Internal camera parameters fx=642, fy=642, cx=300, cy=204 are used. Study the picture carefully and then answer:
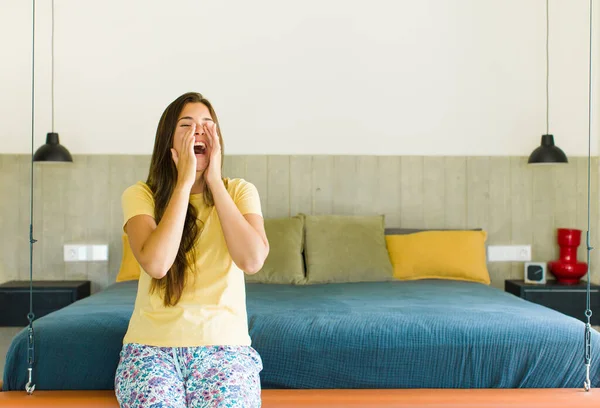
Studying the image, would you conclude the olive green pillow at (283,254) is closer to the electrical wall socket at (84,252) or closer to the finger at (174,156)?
the electrical wall socket at (84,252)

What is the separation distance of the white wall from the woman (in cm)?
204

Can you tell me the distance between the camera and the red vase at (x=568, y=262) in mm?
3861

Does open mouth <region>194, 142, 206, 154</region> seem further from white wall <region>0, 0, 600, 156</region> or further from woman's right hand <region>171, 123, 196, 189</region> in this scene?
white wall <region>0, 0, 600, 156</region>

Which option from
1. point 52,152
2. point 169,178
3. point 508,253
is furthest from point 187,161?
point 508,253

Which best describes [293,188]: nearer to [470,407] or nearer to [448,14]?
[448,14]

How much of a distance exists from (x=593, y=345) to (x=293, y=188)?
219 centimetres

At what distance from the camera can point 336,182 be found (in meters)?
4.06

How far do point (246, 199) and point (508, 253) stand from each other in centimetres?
260

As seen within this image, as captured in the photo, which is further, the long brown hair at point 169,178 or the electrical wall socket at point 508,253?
the electrical wall socket at point 508,253

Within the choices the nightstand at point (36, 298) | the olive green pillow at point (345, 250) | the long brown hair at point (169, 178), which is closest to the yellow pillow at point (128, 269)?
the nightstand at point (36, 298)

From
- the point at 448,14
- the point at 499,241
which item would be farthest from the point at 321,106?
the point at 499,241

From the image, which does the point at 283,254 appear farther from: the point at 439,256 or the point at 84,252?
the point at 84,252

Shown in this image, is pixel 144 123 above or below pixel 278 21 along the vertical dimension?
below

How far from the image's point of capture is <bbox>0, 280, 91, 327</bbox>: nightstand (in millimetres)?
3648
